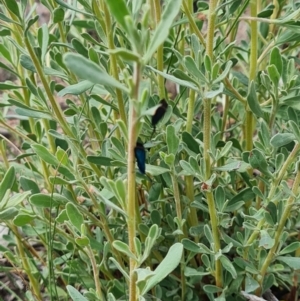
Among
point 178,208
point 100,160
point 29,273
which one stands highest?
point 100,160

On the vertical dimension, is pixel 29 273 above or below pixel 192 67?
below

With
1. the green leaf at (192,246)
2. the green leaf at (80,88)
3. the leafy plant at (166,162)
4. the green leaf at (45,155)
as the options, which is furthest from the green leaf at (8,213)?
the green leaf at (192,246)

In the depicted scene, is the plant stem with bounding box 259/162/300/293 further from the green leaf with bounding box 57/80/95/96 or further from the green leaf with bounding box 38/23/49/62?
the green leaf with bounding box 38/23/49/62

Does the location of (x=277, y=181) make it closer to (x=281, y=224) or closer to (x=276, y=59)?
(x=281, y=224)

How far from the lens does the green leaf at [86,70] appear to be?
1.95 feet

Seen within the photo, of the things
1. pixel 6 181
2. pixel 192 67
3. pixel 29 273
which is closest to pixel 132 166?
pixel 192 67

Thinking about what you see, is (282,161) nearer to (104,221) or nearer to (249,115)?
(249,115)

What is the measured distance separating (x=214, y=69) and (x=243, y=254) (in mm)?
419

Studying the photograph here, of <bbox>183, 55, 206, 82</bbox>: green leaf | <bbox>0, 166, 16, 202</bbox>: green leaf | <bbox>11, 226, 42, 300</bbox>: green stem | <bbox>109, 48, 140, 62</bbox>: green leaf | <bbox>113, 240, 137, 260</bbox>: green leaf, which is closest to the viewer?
<bbox>109, 48, 140, 62</bbox>: green leaf

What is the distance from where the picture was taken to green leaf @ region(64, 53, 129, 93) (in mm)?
594

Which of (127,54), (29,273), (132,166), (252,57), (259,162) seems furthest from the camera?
(29,273)

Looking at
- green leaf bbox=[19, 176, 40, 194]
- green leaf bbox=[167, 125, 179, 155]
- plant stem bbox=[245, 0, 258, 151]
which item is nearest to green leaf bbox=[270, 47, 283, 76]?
plant stem bbox=[245, 0, 258, 151]

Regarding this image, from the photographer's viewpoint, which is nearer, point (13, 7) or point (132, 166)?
point (132, 166)

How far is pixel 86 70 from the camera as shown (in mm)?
603
